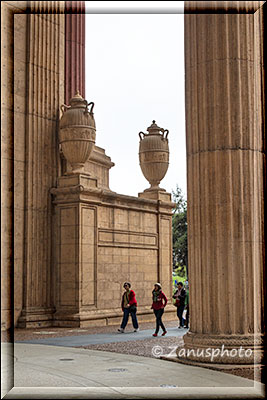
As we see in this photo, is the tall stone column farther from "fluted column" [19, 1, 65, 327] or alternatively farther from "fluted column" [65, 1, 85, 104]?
"fluted column" [65, 1, 85, 104]

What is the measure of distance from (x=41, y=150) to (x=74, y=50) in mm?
8951

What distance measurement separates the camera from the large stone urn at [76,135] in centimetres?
2009

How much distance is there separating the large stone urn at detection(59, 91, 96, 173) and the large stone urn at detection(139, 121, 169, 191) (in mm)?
4426

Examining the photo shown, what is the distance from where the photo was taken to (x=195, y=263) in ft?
33.3

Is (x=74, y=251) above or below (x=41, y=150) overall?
below

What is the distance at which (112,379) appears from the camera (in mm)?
8742

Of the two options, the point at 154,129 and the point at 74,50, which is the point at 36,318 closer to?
the point at 154,129

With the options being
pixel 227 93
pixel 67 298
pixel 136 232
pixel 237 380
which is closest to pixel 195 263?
pixel 237 380

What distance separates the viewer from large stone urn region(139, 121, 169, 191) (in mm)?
24469

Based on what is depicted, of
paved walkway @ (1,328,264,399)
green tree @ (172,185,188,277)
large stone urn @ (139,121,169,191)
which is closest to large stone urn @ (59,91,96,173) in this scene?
large stone urn @ (139,121,169,191)

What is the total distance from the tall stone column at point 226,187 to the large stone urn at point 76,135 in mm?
9972

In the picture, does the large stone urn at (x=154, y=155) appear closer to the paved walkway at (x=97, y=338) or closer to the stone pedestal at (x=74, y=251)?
the stone pedestal at (x=74, y=251)

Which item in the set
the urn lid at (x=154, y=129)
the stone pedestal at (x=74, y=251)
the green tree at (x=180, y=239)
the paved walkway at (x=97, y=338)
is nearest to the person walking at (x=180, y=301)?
the paved walkway at (x=97, y=338)

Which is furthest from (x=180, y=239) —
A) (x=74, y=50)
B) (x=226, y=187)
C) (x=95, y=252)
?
(x=226, y=187)
